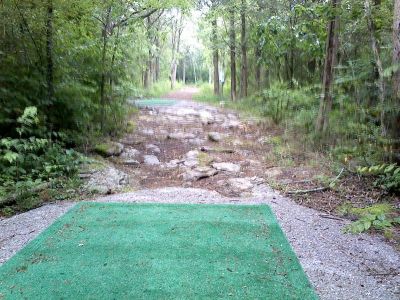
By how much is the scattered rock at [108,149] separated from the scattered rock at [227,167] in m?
1.79

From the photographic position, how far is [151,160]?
6.19 metres

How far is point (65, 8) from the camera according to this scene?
513 centimetres

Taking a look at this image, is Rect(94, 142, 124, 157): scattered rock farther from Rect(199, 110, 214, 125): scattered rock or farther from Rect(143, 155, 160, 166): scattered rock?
Rect(199, 110, 214, 125): scattered rock

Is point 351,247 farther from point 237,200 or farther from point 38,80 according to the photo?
point 38,80

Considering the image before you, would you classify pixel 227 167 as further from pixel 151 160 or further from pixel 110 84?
pixel 110 84

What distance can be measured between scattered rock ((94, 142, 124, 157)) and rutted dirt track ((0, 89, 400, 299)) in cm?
13

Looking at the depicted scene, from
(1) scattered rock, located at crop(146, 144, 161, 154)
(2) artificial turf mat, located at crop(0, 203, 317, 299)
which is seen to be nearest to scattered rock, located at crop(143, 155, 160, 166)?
(1) scattered rock, located at crop(146, 144, 161, 154)

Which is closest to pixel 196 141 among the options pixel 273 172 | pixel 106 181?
pixel 273 172

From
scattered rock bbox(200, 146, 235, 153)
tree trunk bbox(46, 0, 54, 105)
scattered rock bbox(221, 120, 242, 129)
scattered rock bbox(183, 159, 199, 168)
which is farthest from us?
scattered rock bbox(221, 120, 242, 129)

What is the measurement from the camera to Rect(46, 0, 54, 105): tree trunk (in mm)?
4914

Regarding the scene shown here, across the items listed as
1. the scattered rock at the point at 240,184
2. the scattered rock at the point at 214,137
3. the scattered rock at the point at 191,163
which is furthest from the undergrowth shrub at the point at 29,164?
the scattered rock at the point at 214,137

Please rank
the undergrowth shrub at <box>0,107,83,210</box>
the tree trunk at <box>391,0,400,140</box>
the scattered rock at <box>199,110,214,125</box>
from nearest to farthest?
the undergrowth shrub at <box>0,107,83,210</box>, the tree trunk at <box>391,0,400,140</box>, the scattered rock at <box>199,110,214,125</box>

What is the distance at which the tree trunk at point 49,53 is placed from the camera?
16.1 ft

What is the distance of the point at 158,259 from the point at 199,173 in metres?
2.79
